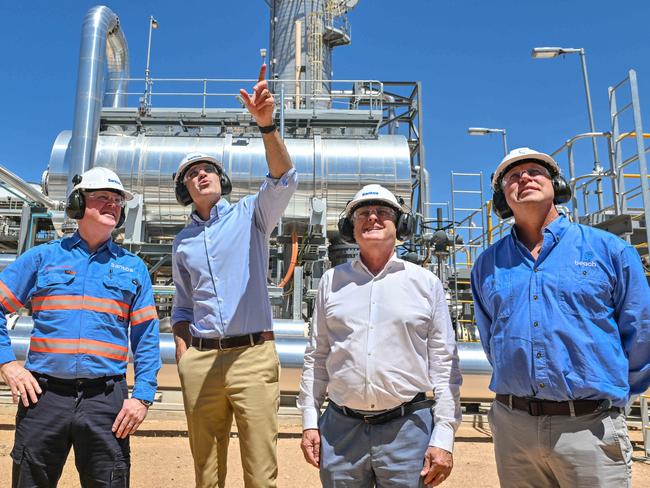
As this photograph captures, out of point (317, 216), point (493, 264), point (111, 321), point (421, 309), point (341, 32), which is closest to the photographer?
point (421, 309)

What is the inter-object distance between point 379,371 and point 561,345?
743mm

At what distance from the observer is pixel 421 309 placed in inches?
92.4

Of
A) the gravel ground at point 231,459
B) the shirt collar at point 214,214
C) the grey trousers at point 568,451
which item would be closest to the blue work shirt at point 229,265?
the shirt collar at point 214,214

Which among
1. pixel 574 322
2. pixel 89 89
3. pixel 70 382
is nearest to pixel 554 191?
pixel 574 322

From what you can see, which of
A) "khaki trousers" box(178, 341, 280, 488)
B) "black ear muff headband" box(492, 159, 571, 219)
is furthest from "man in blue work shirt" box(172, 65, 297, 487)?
"black ear muff headband" box(492, 159, 571, 219)

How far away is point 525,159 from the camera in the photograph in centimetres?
242

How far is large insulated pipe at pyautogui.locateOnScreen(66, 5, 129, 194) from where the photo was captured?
10.2 m

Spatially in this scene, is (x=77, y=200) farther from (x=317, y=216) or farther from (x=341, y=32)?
(x=341, y=32)

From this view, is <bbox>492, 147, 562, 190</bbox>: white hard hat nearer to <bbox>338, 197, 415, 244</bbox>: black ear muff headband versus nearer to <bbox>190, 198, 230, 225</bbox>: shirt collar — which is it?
<bbox>338, 197, 415, 244</bbox>: black ear muff headband

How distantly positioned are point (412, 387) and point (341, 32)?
18060 millimetres

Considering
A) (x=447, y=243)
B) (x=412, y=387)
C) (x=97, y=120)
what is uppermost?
(x=97, y=120)

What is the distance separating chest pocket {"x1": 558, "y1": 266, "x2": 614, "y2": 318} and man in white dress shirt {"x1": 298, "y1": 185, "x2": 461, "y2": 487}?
514 millimetres

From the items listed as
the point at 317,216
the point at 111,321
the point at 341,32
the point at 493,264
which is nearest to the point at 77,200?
the point at 111,321

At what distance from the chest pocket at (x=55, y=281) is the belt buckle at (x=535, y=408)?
7.34 ft
